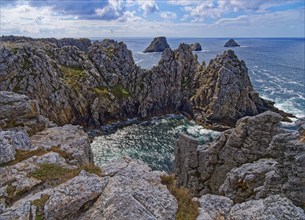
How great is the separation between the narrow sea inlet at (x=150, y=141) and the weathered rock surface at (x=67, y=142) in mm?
33630

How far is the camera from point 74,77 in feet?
345

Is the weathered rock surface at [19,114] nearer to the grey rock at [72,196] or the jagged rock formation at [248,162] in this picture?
the grey rock at [72,196]

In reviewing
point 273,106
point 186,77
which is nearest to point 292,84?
point 273,106

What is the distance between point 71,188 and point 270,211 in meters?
10.5

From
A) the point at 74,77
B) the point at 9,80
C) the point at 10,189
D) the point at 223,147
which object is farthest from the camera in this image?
the point at 74,77

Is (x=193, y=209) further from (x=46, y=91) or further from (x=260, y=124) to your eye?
(x=46, y=91)

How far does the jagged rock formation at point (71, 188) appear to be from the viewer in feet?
47.3

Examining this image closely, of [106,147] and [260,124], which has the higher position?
[260,124]

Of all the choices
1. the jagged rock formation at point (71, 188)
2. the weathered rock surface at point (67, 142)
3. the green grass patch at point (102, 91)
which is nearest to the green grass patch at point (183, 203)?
the jagged rock formation at point (71, 188)

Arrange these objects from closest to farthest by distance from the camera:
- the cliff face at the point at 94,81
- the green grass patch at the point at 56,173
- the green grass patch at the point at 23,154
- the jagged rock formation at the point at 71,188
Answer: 1. the jagged rock formation at the point at 71,188
2. the green grass patch at the point at 56,173
3. the green grass patch at the point at 23,154
4. the cliff face at the point at 94,81

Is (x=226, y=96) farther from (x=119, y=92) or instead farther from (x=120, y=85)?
(x=120, y=85)

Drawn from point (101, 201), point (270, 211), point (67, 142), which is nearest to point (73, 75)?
point (67, 142)

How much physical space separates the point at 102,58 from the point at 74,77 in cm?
2005

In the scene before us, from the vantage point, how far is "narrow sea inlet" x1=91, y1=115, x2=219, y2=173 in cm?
7019
